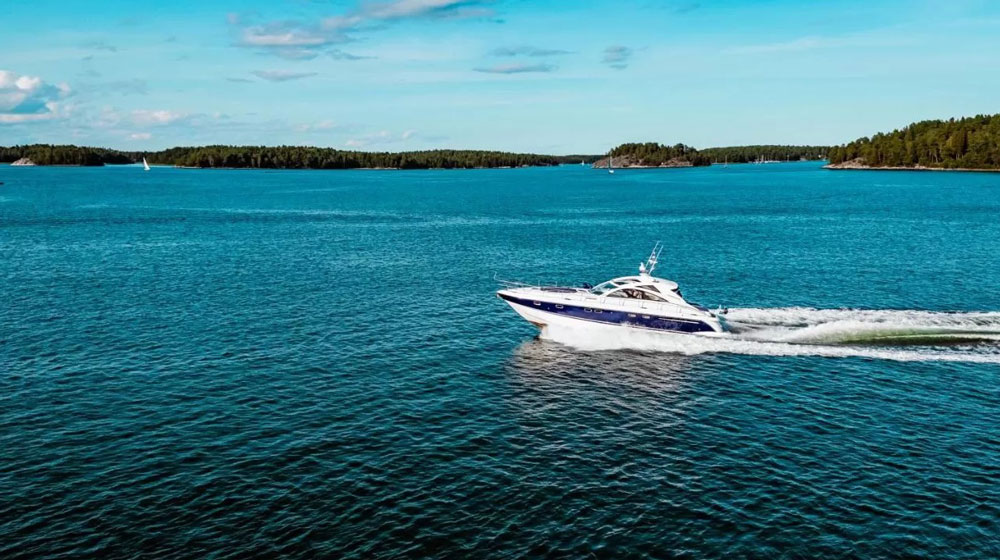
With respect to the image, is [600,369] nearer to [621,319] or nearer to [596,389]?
[596,389]

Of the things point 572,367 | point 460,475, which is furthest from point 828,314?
point 460,475

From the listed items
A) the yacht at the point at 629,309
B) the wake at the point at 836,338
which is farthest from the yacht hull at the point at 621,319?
the wake at the point at 836,338

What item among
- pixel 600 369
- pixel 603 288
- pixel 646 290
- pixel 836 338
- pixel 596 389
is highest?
pixel 646 290

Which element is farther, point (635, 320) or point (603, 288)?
point (603, 288)

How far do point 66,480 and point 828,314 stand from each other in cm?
5277

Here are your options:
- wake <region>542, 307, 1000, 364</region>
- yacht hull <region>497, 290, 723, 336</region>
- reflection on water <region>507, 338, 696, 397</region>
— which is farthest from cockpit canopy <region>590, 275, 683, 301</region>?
reflection on water <region>507, 338, 696, 397</region>

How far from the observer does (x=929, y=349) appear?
48250 mm

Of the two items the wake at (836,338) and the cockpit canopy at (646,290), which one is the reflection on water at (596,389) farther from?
the cockpit canopy at (646,290)

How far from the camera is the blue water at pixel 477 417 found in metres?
26.6

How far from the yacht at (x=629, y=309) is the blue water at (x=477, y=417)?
144cm

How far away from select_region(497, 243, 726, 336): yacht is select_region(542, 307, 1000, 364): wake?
0.59 m

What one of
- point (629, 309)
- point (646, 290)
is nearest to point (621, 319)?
point (629, 309)

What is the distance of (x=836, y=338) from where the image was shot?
→ 5059cm

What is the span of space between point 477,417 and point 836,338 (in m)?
28.9
